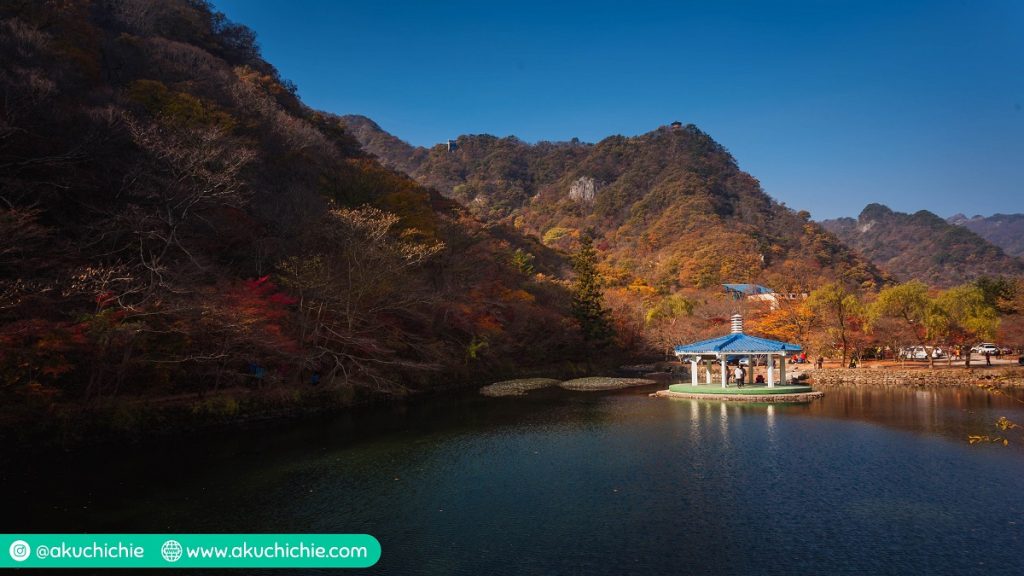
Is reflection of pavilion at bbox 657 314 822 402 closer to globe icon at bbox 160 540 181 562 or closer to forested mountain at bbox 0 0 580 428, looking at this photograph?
forested mountain at bbox 0 0 580 428

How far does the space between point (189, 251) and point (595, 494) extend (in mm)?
16826

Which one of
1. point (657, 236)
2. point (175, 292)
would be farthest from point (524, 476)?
point (657, 236)

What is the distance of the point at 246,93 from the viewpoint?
3797cm

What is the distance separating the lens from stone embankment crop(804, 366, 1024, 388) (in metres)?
26.8

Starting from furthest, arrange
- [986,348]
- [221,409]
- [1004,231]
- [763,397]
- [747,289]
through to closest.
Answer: [1004,231] → [747,289] → [986,348] → [763,397] → [221,409]

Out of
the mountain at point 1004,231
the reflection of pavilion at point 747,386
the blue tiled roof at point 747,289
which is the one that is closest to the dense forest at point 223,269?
the blue tiled roof at point 747,289

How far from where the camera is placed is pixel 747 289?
54344mm

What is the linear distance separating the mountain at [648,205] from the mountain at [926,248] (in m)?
23.4

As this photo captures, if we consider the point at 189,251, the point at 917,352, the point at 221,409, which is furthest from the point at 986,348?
the point at 189,251

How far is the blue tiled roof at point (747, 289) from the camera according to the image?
176 feet

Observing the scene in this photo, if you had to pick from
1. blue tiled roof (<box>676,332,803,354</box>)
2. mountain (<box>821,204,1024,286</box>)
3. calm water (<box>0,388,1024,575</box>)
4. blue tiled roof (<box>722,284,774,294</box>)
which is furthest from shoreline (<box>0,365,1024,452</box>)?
mountain (<box>821,204,1024,286</box>)

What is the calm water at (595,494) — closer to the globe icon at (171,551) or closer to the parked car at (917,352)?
the globe icon at (171,551)

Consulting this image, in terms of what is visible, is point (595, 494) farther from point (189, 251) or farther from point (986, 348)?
point (986, 348)

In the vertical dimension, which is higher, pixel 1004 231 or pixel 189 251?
pixel 1004 231
